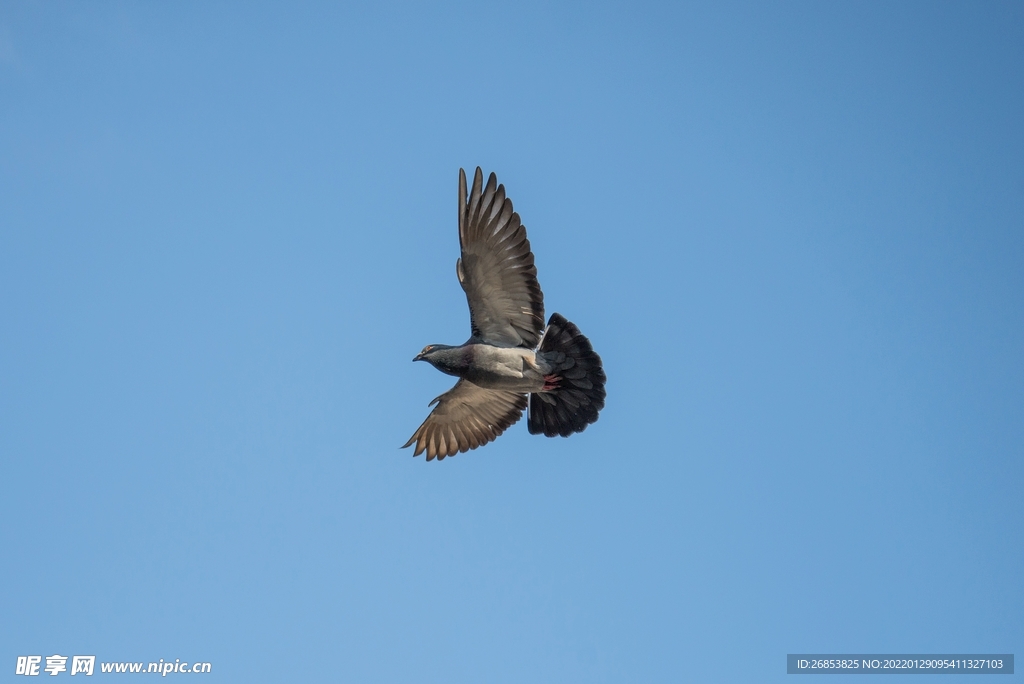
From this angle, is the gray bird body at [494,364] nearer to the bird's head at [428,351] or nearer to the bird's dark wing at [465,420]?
the bird's head at [428,351]

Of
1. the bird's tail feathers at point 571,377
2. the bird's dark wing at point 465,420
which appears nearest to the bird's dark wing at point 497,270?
Result: the bird's tail feathers at point 571,377

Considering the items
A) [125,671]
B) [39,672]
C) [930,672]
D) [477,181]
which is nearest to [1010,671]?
[930,672]

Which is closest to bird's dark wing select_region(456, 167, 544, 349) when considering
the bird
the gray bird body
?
the bird

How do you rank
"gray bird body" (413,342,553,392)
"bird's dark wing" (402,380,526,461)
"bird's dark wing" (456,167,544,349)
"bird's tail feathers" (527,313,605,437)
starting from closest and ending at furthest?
"bird's dark wing" (456,167,544,349), "bird's tail feathers" (527,313,605,437), "gray bird body" (413,342,553,392), "bird's dark wing" (402,380,526,461)

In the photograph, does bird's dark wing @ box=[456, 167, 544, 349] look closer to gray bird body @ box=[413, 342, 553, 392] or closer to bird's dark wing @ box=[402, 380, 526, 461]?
gray bird body @ box=[413, 342, 553, 392]

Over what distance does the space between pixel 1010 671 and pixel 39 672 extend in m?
15.0

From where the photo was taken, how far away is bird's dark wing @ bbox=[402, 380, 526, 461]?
1647cm

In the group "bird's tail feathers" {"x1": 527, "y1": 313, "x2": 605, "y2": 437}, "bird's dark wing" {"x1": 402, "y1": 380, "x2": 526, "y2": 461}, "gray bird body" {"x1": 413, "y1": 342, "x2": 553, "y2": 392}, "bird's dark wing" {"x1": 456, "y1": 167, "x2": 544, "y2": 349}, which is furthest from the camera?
"bird's dark wing" {"x1": 402, "y1": 380, "x2": 526, "y2": 461}

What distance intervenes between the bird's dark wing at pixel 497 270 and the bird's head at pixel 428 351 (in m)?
0.56

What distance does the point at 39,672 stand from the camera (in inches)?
637

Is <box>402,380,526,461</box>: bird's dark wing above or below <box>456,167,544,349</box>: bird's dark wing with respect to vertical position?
below

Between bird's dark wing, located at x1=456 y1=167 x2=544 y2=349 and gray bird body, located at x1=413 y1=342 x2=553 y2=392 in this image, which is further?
gray bird body, located at x1=413 y1=342 x2=553 y2=392

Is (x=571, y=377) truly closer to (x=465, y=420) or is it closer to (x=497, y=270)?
(x=497, y=270)

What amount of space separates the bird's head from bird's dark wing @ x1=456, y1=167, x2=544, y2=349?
22.0 inches
